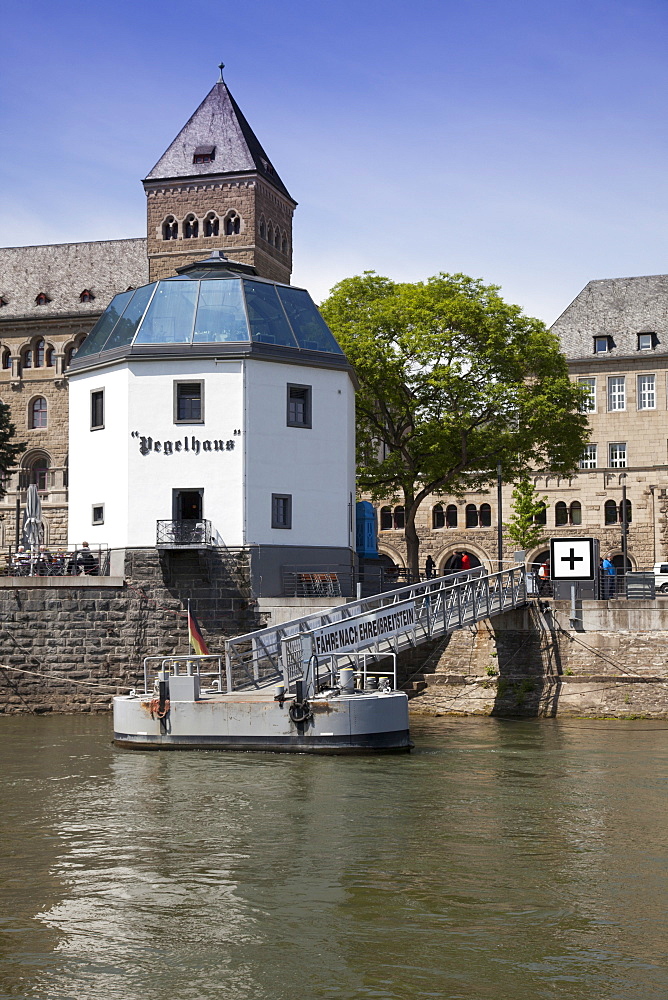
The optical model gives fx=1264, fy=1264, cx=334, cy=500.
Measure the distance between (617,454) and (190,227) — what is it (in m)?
31.3

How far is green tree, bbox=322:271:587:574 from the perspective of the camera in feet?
154

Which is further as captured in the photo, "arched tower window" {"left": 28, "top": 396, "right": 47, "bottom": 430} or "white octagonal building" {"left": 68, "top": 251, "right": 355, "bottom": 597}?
"arched tower window" {"left": 28, "top": 396, "right": 47, "bottom": 430}

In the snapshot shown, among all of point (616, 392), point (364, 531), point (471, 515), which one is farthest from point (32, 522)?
point (616, 392)

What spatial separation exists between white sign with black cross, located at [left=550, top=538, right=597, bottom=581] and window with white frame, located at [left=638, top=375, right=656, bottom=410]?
43.7 metres

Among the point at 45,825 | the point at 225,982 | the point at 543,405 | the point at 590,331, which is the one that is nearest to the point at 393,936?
the point at 225,982

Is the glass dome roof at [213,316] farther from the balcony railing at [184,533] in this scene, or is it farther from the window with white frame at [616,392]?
the window with white frame at [616,392]

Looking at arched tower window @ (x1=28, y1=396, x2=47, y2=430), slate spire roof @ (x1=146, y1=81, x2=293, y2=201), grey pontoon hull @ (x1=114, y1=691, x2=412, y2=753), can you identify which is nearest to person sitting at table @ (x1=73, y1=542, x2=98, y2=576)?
grey pontoon hull @ (x1=114, y1=691, x2=412, y2=753)

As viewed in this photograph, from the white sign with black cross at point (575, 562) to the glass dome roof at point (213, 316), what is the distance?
939 cm

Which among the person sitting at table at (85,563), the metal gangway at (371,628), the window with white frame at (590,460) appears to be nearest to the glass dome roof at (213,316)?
the person sitting at table at (85,563)

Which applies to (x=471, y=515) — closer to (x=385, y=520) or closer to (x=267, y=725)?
(x=385, y=520)

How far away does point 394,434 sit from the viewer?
159ft

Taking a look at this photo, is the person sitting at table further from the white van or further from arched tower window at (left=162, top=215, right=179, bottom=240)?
arched tower window at (left=162, top=215, right=179, bottom=240)

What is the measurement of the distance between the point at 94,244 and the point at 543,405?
4902 centimetres

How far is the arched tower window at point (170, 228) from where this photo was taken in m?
83.4
